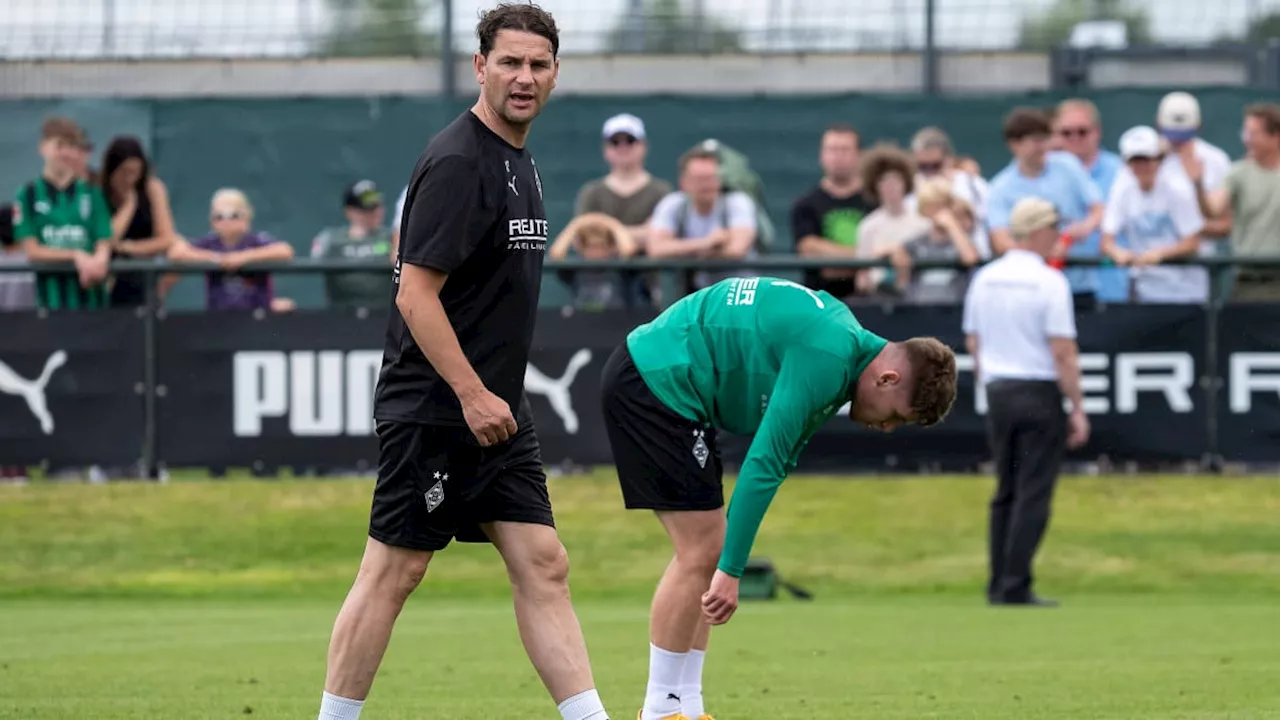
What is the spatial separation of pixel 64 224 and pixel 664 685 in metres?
8.66

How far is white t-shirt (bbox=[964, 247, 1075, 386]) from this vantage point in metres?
12.5

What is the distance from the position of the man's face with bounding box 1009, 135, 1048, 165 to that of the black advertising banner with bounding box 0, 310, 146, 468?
19.6 feet

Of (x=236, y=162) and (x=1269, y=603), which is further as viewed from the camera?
(x=236, y=162)

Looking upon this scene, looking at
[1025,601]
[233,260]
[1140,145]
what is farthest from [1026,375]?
[233,260]

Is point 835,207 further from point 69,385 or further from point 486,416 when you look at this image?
point 486,416

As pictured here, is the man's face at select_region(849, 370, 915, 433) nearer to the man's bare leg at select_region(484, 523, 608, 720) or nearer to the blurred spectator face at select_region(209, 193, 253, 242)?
the man's bare leg at select_region(484, 523, 608, 720)

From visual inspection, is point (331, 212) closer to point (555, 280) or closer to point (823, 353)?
point (555, 280)

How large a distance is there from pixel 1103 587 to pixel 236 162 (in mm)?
8611

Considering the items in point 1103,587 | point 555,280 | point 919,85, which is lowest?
point 1103,587

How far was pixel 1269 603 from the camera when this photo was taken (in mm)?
12828

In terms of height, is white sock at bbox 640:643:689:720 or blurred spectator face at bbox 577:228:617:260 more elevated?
blurred spectator face at bbox 577:228:617:260

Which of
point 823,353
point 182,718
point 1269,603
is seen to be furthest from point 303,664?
point 1269,603

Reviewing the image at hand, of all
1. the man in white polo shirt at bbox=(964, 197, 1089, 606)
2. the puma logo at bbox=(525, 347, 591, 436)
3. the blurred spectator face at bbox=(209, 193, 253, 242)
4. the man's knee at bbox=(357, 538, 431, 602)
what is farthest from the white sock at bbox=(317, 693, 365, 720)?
the blurred spectator face at bbox=(209, 193, 253, 242)

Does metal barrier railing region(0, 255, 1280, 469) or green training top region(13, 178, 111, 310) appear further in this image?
green training top region(13, 178, 111, 310)
